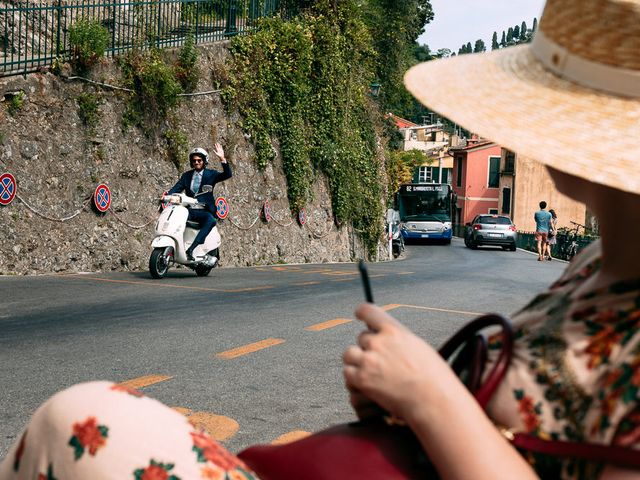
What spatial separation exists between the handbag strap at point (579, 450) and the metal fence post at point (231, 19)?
1945 centimetres

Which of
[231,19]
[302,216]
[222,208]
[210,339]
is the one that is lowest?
[210,339]

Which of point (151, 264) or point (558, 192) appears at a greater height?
point (558, 192)

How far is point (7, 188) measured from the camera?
38.0ft

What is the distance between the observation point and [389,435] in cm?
136

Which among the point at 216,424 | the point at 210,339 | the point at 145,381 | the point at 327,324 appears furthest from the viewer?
the point at 327,324

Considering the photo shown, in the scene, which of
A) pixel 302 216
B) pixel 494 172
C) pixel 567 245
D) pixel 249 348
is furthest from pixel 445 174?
pixel 249 348

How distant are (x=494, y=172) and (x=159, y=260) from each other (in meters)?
68.6

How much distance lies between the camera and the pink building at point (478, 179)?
77.4 meters

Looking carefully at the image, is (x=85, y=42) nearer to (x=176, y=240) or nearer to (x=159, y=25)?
(x=159, y=25)

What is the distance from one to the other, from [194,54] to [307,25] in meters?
7.12

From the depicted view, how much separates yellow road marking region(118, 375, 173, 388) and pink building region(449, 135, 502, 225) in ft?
242

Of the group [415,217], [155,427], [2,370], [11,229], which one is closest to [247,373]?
[2,370]

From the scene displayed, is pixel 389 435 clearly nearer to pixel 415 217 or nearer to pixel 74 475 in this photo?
pixel 74 475

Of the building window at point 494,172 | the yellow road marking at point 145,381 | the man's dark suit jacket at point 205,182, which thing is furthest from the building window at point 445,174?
the yellow road marking at point 145,381
